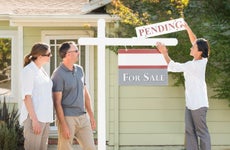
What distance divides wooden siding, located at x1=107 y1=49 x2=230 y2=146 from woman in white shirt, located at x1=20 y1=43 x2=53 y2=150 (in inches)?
149

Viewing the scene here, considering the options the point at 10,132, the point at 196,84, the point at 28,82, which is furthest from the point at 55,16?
the point at 196,84

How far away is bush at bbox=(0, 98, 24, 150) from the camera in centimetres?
873

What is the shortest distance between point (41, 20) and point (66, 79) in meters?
4.05

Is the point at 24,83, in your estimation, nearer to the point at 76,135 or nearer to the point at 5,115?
the point at 76,135

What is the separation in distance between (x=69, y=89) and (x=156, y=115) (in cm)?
402

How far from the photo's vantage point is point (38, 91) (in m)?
6.19

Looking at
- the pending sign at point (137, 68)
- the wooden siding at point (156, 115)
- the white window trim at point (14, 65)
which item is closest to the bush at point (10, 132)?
the white window trim at point (14, 65)

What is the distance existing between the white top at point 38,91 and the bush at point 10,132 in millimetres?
2629

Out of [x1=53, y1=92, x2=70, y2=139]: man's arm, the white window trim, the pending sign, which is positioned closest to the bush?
the white window trim

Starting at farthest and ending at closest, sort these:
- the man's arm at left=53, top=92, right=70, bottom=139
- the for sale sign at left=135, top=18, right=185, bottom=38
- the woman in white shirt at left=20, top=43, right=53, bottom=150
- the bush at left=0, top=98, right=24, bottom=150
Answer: the bush at left=0, top=98, right=24, bottom=150
the man's arm at left=53, top=92, right=70, bottom=139
the woman in white shirt at left=20, top=43, right=53, bottom=150
the for sale sign at left=135, top=18, right=185, bottom=38

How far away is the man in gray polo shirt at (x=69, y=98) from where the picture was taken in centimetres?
628

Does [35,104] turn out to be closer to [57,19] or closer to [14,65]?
[57,19]

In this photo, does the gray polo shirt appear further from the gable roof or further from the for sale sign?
the gable roof

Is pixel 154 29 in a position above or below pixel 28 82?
above
